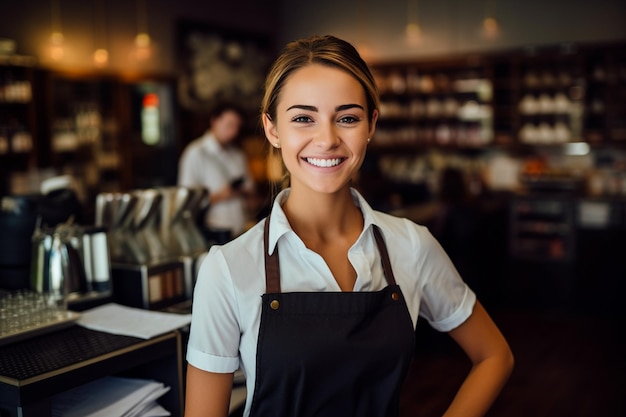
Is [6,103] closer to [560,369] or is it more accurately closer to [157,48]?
[157,48]

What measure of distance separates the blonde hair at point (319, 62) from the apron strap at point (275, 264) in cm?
28

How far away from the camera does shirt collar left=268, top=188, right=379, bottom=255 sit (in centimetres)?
153

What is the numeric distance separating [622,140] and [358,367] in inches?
280

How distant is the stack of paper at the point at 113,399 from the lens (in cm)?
183

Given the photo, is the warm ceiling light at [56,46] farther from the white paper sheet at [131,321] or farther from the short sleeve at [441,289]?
the short sleeve at [441,289]

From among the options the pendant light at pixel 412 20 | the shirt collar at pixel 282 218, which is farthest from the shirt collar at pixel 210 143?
the pendant light at pixel 412 20

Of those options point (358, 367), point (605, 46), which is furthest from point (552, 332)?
point (358, 367)

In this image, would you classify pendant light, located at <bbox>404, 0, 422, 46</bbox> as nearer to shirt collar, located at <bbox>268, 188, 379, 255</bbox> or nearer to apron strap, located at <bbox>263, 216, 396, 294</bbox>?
shirt collar, located at <bbox>268, 188, 379, 255</bbox>

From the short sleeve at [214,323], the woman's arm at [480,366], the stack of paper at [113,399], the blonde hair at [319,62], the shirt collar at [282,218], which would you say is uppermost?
the blonde hair at [319,62]

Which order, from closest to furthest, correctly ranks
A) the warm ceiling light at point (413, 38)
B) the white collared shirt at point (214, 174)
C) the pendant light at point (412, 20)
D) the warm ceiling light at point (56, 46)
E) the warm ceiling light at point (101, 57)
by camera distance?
the white collared shirt at point (214, 174) → the warm ceiling light at point (56, 46) → the warm ceiling light at point (101, 57) → the warm ceiling light at point (413, 38) → the pendant light at point (412, 20)

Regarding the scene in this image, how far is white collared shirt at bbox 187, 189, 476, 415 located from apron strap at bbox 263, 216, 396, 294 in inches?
0.5

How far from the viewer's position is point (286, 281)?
1.53 metres

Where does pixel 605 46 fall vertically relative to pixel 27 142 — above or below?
above

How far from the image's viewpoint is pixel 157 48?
7.68m
